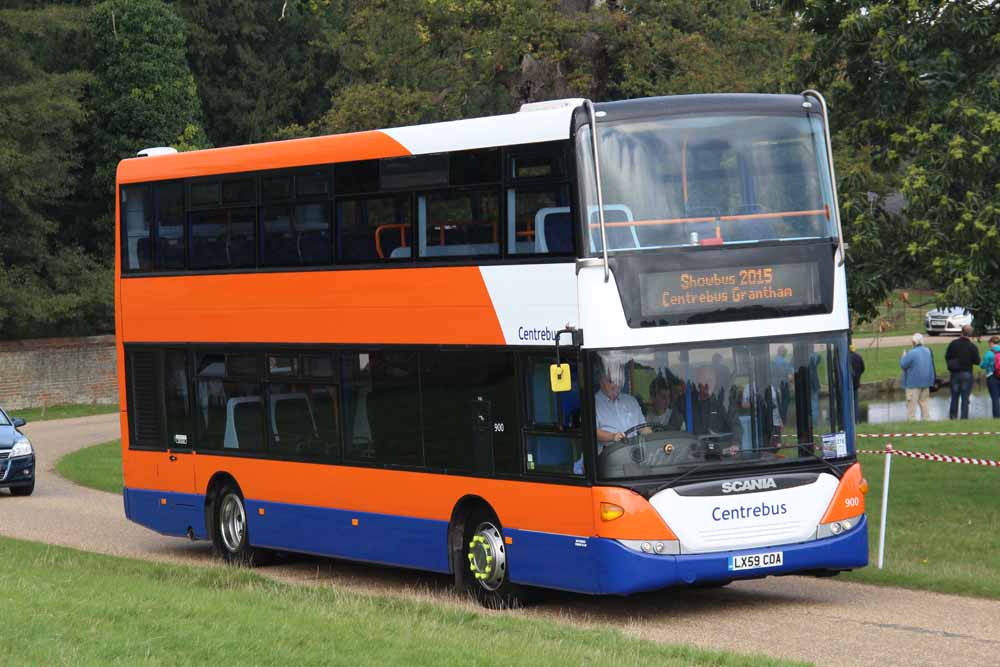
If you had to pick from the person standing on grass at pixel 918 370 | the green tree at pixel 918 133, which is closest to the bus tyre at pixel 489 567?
the green tree at pixel 918 133

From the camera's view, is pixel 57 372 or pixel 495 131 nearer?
pixel 495 131

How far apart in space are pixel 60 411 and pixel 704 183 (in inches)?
1551

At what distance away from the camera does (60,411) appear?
50531 millimetres

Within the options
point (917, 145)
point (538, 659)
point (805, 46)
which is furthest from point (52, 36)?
point (538, 659)

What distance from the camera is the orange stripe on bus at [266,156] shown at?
16062 mm

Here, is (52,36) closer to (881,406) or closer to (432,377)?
(881,406)

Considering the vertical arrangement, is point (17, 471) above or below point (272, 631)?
below

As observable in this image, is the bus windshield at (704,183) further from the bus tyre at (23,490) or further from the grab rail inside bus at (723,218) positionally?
the bus tyre at (23,490)

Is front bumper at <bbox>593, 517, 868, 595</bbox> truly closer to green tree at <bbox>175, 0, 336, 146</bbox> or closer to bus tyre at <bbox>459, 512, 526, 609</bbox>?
bus tyre at <bbox>459, 512, 526, 609</bbox>

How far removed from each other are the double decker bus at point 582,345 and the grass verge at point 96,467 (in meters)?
12.4

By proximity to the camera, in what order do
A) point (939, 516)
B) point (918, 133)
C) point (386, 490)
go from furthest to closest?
point (939, 516)
point (918, 133)
point (386, 490)

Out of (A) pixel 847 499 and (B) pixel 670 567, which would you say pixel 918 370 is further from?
(B) pixel 670 567

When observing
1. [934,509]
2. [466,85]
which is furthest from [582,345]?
[466,85]

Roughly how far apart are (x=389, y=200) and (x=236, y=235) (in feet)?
8.76
